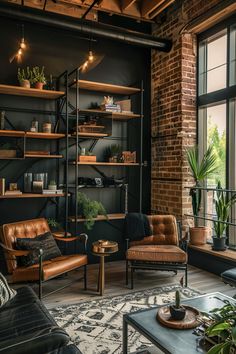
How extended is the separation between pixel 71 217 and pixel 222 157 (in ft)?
7.95

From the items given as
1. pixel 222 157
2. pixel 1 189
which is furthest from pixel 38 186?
pixel 222 157

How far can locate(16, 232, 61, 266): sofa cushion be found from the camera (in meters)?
3.38

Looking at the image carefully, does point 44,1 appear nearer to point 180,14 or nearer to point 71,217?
point 180,14

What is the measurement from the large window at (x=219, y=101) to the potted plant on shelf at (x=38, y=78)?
2.43 metres

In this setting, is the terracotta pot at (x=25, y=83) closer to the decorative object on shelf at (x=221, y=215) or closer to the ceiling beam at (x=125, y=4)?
the ceiling beam at (x=125, y=4)

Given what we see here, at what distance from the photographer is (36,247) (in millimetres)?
3557

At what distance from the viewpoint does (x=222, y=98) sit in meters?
4.49

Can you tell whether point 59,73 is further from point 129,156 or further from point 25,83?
point 129,156

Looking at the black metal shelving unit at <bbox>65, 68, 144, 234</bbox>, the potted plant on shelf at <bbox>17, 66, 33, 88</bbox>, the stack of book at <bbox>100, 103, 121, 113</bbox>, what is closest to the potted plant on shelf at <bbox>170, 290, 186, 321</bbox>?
the black metal shelving unit at <bbox>65, 68, 144, 234</bbox>

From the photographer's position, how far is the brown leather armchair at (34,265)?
3264 millimetres

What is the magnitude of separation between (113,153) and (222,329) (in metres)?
3.66

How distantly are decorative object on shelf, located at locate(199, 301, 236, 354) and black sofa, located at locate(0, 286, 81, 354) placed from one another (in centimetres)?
78

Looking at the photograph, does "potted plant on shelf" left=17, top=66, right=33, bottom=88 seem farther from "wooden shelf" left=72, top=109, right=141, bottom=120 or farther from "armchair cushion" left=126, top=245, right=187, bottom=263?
"armchair cushion" left=126, top=245, right=187, bottom=263

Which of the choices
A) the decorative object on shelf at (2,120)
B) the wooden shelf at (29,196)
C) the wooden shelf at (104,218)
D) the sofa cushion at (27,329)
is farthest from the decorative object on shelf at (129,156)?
the sofa cushion at (27,329)
